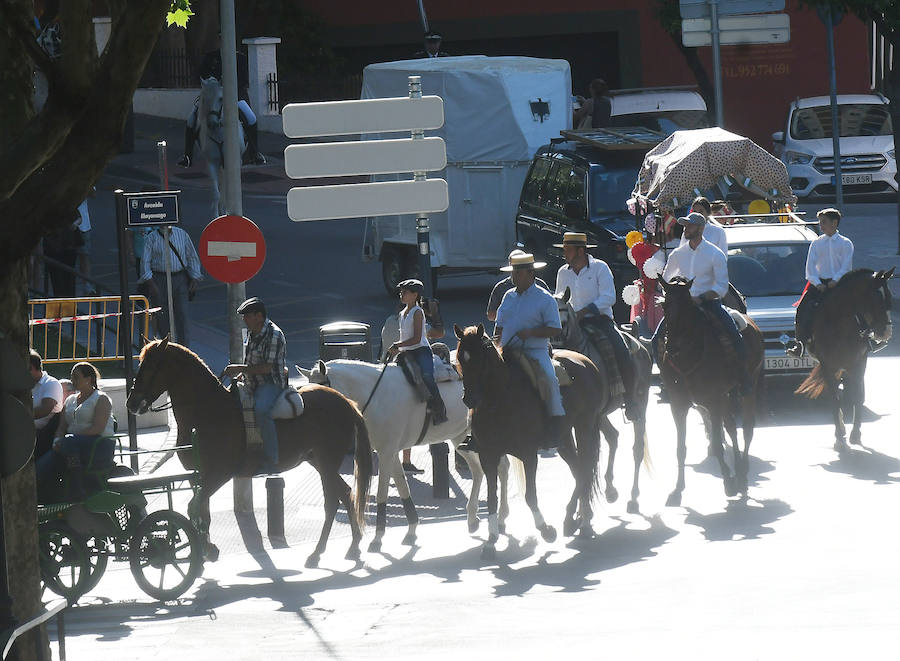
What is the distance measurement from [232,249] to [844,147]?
2163 centimetres

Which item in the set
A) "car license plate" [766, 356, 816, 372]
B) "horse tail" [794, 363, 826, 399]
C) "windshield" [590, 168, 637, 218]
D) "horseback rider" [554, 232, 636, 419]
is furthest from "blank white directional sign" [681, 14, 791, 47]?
"horseback rider" [554, 232, 636, 419]

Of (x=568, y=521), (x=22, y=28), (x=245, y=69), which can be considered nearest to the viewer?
(x=22, y=28)

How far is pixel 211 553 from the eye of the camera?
46.7 feet

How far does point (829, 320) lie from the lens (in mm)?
17859

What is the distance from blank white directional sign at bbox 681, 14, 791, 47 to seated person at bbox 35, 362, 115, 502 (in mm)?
14145

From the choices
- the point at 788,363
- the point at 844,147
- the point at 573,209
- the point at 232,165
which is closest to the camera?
the point at 232,165

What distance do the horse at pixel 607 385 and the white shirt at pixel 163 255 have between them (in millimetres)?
7084

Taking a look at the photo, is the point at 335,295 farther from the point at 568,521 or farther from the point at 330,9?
the point at 330,9

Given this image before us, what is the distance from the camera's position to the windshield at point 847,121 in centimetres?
3603

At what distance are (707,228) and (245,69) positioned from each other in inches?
1083

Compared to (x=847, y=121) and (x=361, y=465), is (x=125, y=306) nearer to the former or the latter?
(x=361, y=465)

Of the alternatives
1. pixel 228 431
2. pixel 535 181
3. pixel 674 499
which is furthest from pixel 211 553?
pixel 535 181

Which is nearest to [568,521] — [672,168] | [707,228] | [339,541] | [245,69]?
[339,541]

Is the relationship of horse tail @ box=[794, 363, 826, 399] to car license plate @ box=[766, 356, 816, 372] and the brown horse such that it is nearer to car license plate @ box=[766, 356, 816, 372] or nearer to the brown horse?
car license plate @ box=[766, 356, 816, 372]
